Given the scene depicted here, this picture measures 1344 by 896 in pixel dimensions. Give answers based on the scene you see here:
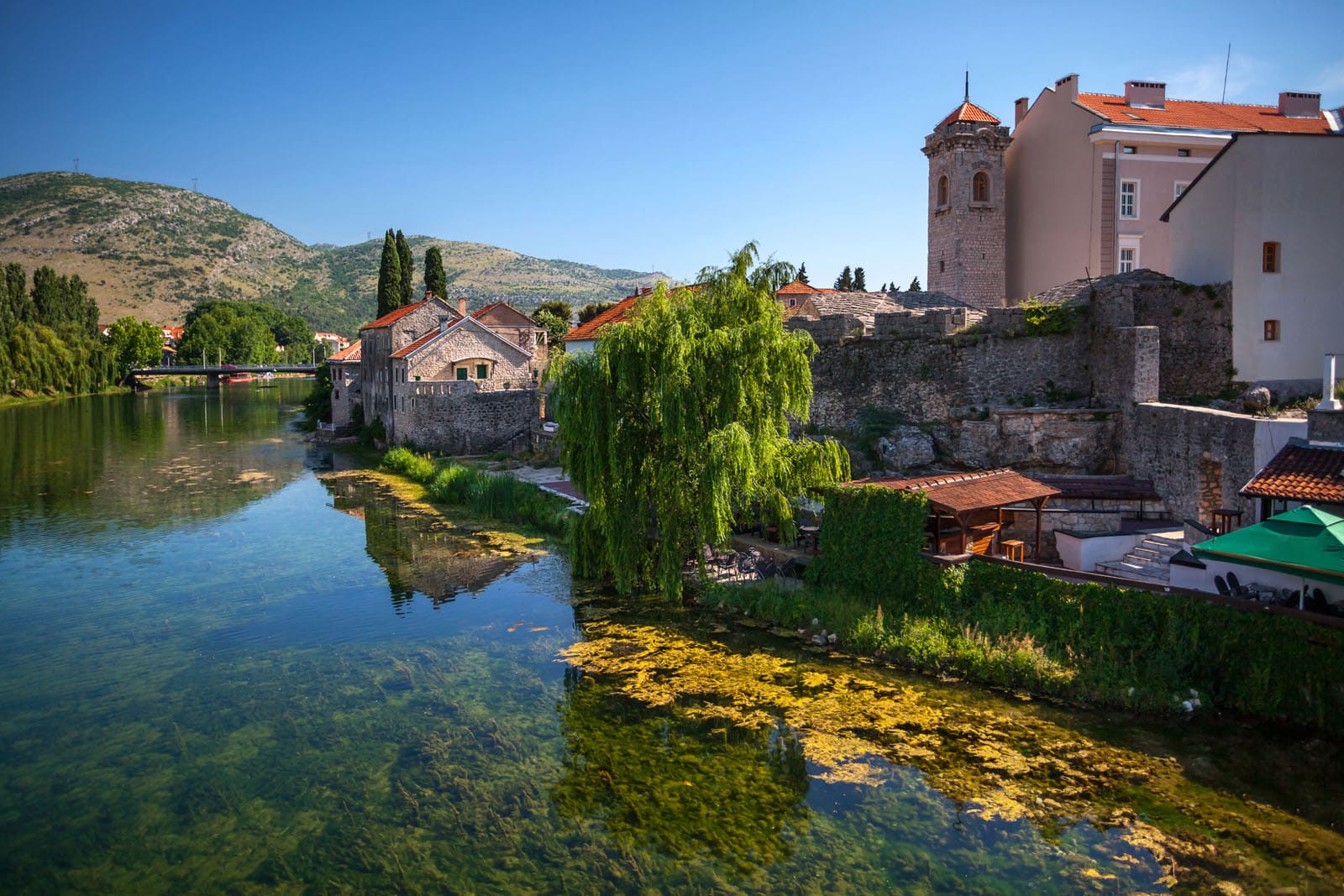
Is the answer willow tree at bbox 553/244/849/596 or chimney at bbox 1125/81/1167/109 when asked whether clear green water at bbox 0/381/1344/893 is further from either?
chimney at bbox 1125/81/1167/109

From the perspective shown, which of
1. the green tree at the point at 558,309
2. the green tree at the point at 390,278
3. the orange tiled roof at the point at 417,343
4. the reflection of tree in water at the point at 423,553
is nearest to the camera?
the reflection of tree in water at the point at 423,553

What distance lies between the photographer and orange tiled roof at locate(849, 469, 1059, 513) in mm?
14992

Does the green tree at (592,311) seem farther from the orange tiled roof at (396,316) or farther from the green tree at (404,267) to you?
the orange tiled roof at (396,316)

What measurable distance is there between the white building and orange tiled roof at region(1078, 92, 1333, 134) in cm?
713

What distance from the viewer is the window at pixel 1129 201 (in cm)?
2733

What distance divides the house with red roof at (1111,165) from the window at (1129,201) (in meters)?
0.03

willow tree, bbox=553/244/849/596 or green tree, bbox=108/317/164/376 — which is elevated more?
green tree, bbox=108/317/164/376

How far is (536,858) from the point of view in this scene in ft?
29.9

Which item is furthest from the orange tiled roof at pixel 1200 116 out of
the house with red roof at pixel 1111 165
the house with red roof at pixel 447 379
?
the house with red roof at pixel 447 379

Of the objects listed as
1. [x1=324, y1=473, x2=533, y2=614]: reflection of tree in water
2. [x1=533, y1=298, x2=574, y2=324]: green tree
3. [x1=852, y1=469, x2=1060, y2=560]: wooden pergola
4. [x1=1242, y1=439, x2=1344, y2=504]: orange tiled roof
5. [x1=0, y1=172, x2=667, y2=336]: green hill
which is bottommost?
[x1=324, y1=473, x2=533, y2=614]: reflection of tree in water

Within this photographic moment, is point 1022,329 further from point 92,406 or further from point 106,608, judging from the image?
point 92,406

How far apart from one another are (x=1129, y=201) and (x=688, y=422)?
63.4 feet

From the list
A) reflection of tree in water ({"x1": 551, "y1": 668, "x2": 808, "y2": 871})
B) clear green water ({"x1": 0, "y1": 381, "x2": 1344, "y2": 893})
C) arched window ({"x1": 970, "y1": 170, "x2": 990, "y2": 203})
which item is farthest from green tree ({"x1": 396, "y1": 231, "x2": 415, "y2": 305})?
reflection of tree in water ({"x1": 551, "y1": 668, "x2": 808, "y2": 871})

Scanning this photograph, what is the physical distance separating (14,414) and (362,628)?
5711 centimetres
